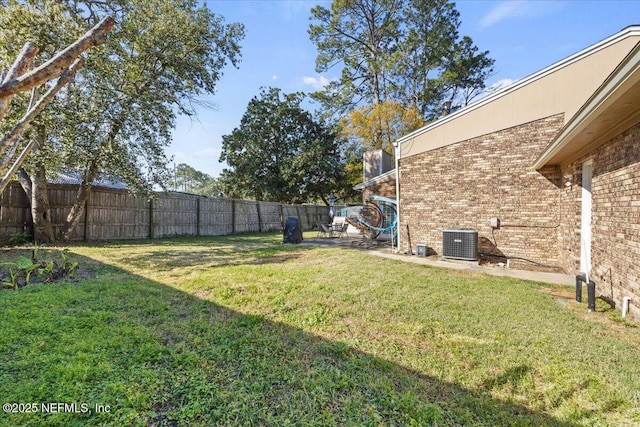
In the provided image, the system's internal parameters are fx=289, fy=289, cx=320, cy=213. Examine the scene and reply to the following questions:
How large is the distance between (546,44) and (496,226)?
700cm

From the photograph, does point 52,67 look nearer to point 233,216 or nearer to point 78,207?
point 78,207

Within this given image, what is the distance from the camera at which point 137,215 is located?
11258mm

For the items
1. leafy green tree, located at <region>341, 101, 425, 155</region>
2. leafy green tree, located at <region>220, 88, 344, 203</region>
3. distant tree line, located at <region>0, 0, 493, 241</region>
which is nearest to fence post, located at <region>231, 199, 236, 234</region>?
distant tree line, located at <region>0, 0, 493, 241</region>

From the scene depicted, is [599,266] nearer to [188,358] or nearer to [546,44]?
[188,358]

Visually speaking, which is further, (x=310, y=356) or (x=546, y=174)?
(x=546, y=174)

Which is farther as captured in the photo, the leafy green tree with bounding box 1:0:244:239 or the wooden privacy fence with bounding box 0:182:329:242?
the wooden privacy fence with bounding box 0:182:329:242

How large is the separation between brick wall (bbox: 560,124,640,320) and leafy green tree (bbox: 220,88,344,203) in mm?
18048

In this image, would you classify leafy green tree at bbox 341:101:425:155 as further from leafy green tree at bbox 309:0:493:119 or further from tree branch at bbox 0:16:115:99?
tree branch at bbox 0:16:115:99

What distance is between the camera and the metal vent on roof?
7.36 metres

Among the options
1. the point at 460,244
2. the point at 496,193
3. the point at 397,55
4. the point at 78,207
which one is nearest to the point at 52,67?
the point at 460,244

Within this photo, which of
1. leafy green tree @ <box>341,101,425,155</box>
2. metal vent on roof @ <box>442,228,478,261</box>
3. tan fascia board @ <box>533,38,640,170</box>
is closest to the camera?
tan fascia board @ <box>533,38,640,170</box>

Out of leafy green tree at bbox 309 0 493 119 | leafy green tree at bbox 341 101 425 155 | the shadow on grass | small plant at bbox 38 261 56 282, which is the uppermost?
leafy green tree at bbox 309 0 493 119

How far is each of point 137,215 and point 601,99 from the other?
1309 cm

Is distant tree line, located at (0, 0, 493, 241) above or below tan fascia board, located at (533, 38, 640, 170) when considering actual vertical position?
above
